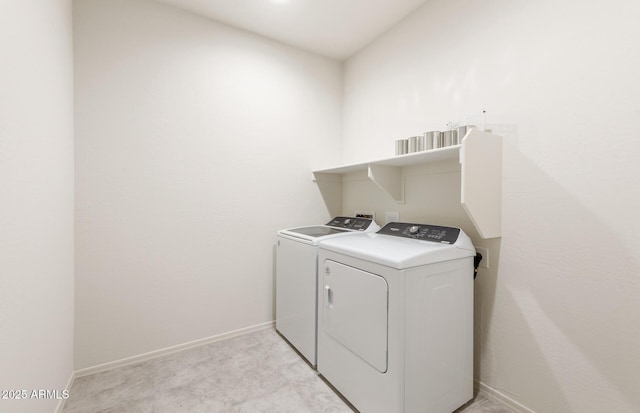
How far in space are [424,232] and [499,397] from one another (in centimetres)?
105

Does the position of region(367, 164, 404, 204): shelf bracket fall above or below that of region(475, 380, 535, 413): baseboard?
above

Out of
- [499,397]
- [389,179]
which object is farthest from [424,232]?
[499,397]

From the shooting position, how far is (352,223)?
7.90 feet

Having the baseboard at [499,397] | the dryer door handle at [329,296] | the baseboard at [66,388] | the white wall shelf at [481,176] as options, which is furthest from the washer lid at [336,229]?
the baseboard at [66,388]

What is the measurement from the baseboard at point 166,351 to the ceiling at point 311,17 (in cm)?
272

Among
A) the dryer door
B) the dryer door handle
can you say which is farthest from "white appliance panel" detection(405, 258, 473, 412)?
the dryer door handle

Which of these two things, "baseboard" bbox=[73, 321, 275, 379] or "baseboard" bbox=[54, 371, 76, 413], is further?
"baseboard" bbox=[73, 321, 275, 379]

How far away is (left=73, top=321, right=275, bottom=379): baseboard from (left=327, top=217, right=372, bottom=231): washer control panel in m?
1.14

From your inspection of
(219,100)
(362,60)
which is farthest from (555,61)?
(219,100)

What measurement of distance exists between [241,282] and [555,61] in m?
2.63

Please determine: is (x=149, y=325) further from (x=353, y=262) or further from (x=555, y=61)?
(x=555, y=61)

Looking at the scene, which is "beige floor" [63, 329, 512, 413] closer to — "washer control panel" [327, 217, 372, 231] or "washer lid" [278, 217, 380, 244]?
"washer lid" [278, 217, 380, 244]

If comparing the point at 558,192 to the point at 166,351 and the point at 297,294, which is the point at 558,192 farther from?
the point at 166,351

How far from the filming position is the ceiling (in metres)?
2.02
